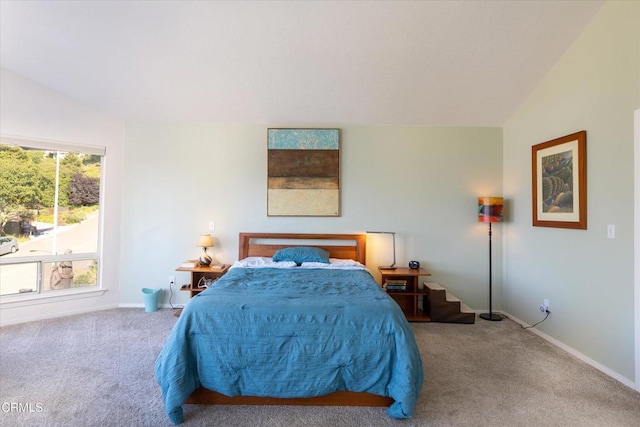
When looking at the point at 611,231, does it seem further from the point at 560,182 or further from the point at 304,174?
the point at 304,174

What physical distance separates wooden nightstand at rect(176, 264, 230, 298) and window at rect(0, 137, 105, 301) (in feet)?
4.25

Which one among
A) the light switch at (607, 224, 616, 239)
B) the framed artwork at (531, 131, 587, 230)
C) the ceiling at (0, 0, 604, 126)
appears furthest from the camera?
the framed artwork at (531, 131, 587, 230)

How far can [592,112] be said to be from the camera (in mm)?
2668

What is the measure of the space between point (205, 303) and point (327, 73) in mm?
2617

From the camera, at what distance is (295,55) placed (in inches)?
118

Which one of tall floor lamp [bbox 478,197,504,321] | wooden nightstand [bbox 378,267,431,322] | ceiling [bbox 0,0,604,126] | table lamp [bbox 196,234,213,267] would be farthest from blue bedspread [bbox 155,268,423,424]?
ceiling [bbox 0,0,604,126]

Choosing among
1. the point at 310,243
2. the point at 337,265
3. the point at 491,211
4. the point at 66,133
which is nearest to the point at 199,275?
the point at 310,243

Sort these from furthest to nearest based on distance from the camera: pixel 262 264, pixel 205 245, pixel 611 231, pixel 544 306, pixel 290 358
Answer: pixel 205 245
pixel 262 264
pixel 544 306
pixel 611 231
pixel 290 358

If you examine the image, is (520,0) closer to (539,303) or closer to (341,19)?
(341,19)

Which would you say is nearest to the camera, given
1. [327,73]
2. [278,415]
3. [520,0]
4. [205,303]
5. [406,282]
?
[278,415]

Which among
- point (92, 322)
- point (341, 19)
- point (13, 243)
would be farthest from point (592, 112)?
point (13, 243)

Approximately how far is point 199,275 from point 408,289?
109 inches

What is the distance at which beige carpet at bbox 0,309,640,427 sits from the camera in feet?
6.04

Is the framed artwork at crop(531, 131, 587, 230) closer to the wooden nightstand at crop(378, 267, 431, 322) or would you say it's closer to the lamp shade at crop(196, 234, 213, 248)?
the wooden nightstand at crop(378, 267, 431, 322)
